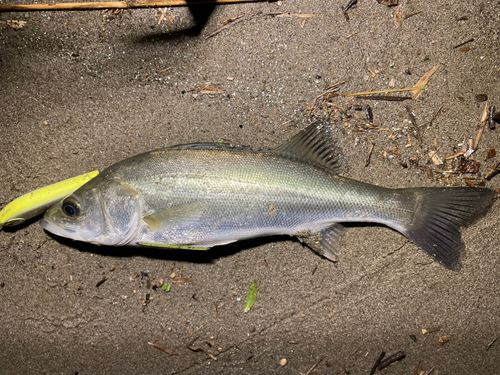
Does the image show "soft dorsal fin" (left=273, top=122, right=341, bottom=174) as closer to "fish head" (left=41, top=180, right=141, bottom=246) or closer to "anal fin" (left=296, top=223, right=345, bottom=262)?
"anal fin" (left=296, top=223, right=345, bottom=262)

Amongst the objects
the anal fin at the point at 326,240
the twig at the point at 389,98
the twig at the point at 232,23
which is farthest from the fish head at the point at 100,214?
the twig at the point at 389,98

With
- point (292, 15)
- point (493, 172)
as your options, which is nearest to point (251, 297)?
point (493, 172)

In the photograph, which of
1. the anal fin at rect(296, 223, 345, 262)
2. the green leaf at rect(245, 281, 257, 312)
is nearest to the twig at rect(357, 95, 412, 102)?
the anal fin at rect(296, 223, 345, 262)

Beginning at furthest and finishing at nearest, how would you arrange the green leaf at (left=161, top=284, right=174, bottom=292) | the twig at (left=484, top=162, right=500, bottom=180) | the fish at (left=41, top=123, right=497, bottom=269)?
the green leaf at (left=161, top=284, right=174, bottom=292)
the twig at (left=484, top=162, right=500, bottom=180)
the fish at (left=41, top=123, right=497, bottom=269)

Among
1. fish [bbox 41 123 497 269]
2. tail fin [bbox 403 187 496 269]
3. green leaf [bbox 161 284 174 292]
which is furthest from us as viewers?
green leaf [bbox 161 284 174 292]

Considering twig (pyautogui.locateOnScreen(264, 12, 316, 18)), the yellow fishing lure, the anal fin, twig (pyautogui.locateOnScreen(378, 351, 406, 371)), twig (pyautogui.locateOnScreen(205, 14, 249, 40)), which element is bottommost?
twig (pyautogui.locateOnScreen(378, 351, 406, 371))

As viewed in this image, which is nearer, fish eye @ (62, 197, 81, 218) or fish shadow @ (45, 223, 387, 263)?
fish eye @ (62, 197, 81, 218)

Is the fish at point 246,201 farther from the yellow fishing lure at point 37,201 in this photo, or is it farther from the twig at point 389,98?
the twig at point 389,98
